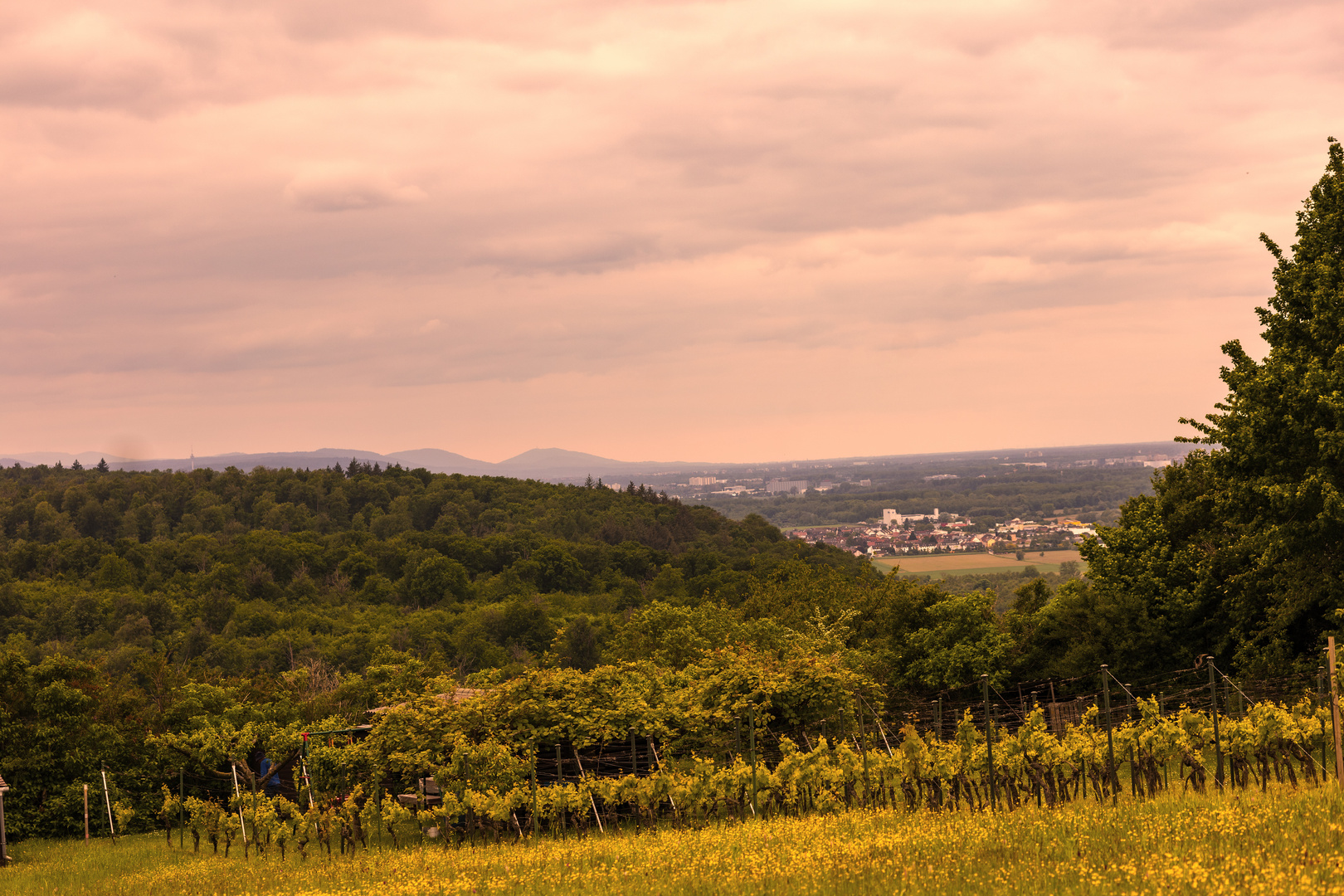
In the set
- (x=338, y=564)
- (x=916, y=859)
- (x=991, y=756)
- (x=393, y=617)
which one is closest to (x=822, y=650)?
(x=991, y=756)

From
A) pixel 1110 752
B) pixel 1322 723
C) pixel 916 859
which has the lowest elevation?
pixel 1110 752

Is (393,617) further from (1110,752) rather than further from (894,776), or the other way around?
(1110,752)

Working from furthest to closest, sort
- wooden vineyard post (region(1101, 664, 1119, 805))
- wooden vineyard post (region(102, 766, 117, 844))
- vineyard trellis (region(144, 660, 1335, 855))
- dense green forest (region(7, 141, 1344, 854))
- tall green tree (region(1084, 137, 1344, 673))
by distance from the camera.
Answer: wooden vineyard post (region(102, 766, 117, 844)) → dense green forest (region(7, 141, 1344, 854)) → tall green tree (region(1084, 137, 1344, 673)) → vineyard trellis (region(144, 660, 1335, 855)) → wooden vineyard post (region(1101, 664, 1119, 805))

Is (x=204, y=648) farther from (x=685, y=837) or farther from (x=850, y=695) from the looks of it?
(x=685, y=837)

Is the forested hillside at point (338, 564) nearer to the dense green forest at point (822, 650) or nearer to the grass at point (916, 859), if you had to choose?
the dense green forest at point (822, 650)

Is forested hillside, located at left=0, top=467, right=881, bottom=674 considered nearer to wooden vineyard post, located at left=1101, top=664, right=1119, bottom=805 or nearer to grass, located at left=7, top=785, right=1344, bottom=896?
grass, located at left=7, top=785, right=1344, bottom=896

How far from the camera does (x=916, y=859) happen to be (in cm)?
1167

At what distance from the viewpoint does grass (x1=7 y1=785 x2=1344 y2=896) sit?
9.70m

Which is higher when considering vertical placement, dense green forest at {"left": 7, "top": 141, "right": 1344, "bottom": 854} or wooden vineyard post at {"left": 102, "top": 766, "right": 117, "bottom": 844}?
dense green forest at {"left": 7, "top": 141, "right": 1344, "bottom": 854}

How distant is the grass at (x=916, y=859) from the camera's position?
970cm

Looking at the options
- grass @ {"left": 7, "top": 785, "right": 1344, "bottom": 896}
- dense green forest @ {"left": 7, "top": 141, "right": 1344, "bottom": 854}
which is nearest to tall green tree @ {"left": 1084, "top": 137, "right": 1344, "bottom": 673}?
dense green forest @ {"left": 7, "top": 141, "right": 1344, "bottom": 854}

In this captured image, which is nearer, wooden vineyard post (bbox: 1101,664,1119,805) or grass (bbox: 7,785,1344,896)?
grass (bbox: 7,785,1344,896)

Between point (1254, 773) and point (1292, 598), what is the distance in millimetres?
12191

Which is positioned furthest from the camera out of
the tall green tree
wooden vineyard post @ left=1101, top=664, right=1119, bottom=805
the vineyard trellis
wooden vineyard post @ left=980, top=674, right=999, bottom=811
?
the tall green tree
